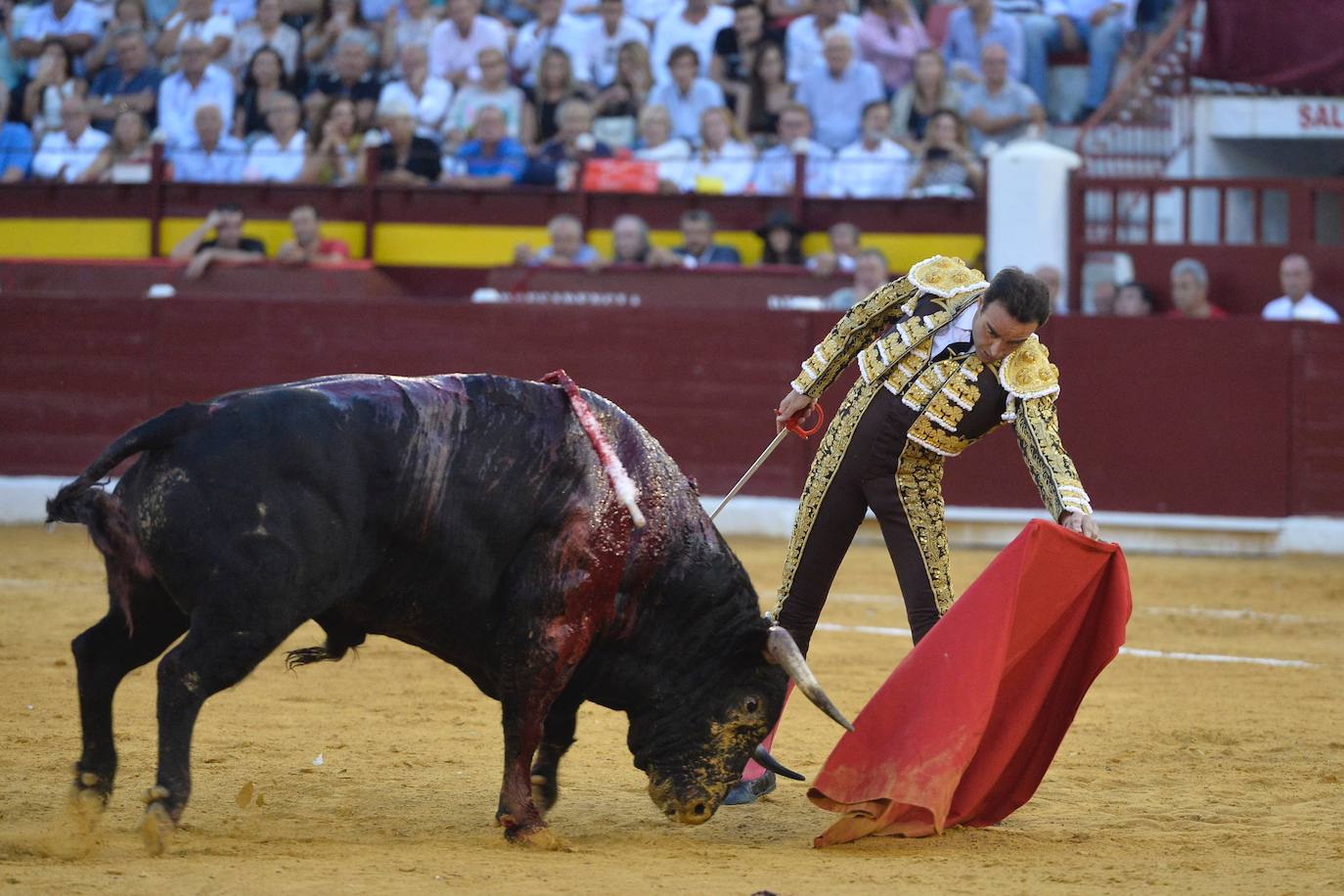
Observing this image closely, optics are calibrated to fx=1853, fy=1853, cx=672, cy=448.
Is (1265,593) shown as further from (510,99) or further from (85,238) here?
(85,238)

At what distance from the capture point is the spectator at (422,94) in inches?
435

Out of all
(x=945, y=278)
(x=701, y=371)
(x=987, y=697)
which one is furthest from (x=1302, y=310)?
(x=987, y=697)

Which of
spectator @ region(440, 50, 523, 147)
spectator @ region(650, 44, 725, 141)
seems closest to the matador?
spectator @ region(650, 44, 725, 141)

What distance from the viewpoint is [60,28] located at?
1230 centimetres

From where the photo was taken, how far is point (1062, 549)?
3.99 m

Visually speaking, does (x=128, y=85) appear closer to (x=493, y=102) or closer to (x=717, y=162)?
(x=493, y=102)

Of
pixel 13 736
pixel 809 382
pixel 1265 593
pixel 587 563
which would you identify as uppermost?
pixel 809 382

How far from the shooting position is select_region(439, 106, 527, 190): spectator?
10.6 m

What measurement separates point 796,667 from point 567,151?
7154 millimetres

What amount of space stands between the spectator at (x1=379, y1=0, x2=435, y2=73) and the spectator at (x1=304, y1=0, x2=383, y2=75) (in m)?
0.09

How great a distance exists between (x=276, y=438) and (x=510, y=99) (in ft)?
24.6

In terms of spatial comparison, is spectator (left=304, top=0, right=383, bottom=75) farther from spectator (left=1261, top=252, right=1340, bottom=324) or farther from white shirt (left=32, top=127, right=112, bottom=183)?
spectator (left=1261, top=252, right=1340, bottom=324)

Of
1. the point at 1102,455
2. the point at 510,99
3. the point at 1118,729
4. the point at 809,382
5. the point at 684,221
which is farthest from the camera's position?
the point at 510,99

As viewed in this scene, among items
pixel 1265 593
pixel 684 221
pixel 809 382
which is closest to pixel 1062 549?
pixel 809 382
